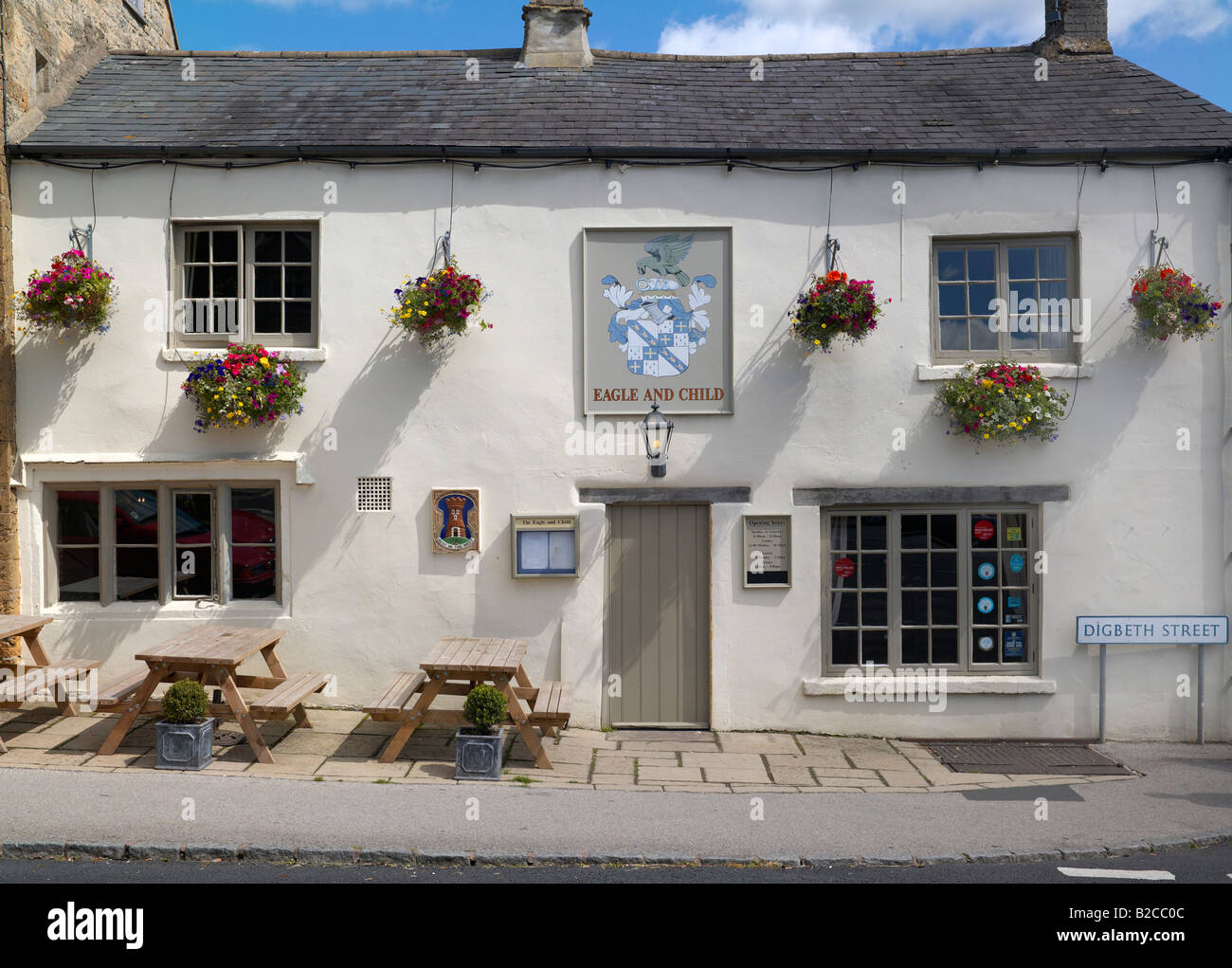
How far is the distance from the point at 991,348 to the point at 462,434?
16.4 ft

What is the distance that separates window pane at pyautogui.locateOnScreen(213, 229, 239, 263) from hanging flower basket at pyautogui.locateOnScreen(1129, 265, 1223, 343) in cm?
827

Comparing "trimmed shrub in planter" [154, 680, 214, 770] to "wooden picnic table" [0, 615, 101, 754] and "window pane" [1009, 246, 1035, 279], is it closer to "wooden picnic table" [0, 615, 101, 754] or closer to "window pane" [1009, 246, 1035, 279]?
"wooden picnic table" [0, 615, 101, 754]

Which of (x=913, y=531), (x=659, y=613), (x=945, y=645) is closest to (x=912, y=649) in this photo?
(x=945, y=645)

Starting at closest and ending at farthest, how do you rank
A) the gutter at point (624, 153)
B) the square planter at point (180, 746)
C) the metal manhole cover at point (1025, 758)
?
the square planter at point (180, 746) → the metal manhole cover at point (1025, 758) → the gutter at point (624, 153)

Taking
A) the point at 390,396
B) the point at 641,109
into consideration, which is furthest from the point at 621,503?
the point at 641,109

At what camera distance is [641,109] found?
29.9 ft

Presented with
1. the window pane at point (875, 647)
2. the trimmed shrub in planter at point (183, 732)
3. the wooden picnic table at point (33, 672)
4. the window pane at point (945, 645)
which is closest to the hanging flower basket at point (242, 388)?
the wooden picnic table at point (33, 672)

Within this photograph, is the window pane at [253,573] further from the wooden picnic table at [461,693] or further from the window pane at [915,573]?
the window pane at [915,573]

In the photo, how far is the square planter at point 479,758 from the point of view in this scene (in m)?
6.71

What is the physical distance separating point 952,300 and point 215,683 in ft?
23.7

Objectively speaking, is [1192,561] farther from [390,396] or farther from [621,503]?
[390,396]

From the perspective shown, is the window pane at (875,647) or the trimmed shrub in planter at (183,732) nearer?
the trimmed shrub in planter at (183,732)

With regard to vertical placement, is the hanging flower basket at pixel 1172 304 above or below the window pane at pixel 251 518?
above

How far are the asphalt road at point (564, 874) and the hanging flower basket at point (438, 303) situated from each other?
4.59m
